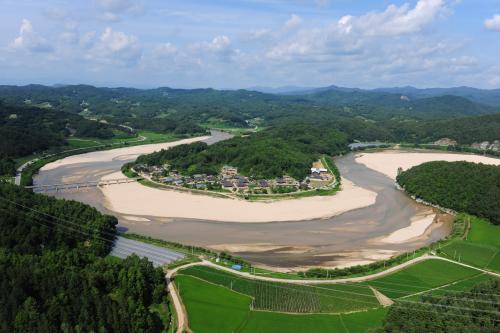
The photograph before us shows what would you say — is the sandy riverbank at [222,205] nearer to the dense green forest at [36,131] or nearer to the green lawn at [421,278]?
the green lawn at [421,278]

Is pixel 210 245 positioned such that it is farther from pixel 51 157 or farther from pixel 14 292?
pixel 51 157

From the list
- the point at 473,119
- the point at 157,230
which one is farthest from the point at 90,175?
the point at 473,119

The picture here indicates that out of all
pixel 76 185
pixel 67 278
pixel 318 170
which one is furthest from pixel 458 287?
pixel 76 185

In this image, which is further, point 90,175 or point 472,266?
point 90,175

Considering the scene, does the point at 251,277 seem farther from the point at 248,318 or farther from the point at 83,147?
the point at 83,147

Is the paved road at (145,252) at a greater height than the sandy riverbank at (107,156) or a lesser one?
lesser

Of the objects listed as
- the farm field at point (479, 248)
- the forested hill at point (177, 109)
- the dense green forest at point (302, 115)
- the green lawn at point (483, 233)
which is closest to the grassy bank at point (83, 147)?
the dense green forest at point (302, 115)
